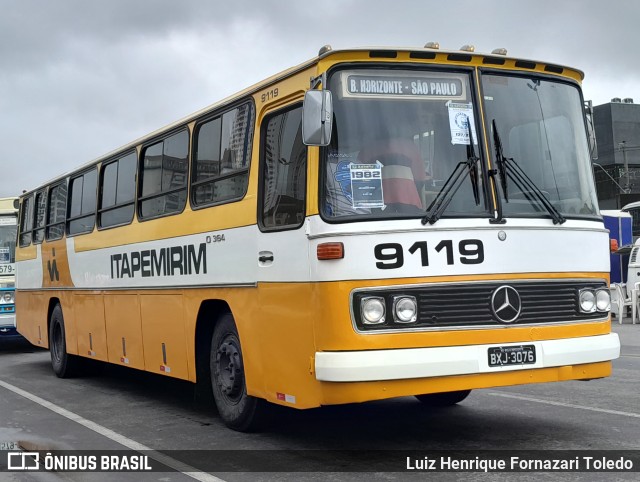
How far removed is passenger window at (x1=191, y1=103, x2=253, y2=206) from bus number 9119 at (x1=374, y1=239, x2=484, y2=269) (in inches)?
75.7

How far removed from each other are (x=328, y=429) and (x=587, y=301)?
8.67 feet

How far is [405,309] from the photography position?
21.7ft

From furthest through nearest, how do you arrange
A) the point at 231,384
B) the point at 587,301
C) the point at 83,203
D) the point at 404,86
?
the point at 83,203, the point at 231,384, the point at 587,301, the point at 404,86

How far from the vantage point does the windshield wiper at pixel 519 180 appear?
709 centimetres

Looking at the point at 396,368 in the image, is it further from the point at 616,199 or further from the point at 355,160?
the point at 616,199

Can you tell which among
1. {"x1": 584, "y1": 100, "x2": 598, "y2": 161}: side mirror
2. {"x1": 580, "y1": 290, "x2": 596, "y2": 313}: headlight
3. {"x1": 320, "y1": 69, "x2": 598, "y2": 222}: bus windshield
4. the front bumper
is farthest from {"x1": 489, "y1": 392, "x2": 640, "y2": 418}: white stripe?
{"x1": 584, "y1": 100, "x2": 598, "y2": 161}: side mirror

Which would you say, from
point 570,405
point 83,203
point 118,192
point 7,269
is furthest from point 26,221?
point 570,405

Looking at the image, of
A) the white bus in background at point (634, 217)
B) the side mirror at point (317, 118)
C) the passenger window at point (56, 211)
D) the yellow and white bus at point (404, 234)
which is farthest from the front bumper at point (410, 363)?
the white bus in background at point (634, 217)

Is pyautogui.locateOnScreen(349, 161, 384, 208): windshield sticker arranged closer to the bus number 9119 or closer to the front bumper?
the bus number 9119

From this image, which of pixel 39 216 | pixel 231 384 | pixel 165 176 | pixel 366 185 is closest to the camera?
pixel 366 185

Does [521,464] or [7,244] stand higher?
[7,244]

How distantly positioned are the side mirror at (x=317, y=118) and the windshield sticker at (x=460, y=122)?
1.00 metres

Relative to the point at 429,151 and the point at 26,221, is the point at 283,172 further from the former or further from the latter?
the point at 26,221

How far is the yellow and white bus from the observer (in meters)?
6.63
